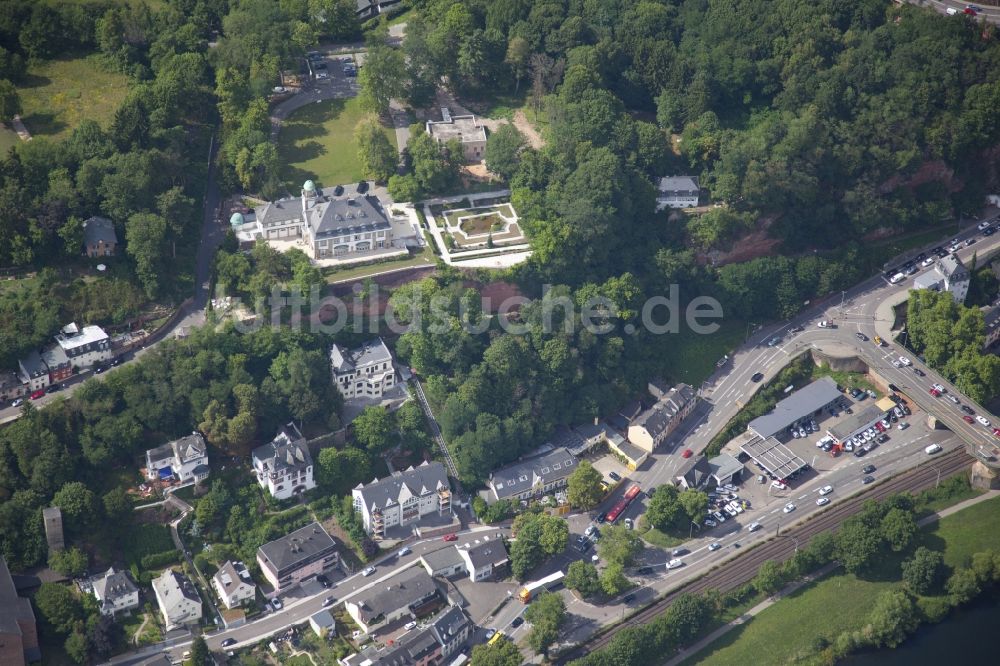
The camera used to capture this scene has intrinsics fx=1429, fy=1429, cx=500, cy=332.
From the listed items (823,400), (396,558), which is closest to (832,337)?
(823,400)

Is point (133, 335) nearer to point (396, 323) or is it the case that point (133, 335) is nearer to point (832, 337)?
point (396, 323)

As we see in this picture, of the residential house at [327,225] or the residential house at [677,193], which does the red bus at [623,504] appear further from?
the residential house at [327,225]

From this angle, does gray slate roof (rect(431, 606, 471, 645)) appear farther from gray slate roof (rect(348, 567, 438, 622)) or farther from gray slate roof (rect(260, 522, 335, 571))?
gray slate roof (rect(260, 522, 335, 571))

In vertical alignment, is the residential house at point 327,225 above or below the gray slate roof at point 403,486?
above

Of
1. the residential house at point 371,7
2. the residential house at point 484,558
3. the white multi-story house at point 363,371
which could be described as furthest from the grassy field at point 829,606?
the residential house at point 371,7

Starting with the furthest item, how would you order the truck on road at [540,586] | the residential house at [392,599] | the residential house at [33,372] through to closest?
the residential house at [33,372] → the truck on road at [540,586] → the residential house at [392,599]

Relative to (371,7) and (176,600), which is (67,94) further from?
(176,600)

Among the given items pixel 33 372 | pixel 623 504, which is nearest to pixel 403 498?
pixel 623 504

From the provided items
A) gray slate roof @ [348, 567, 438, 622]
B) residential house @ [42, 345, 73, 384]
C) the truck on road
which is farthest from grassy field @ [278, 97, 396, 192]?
the truck on road
